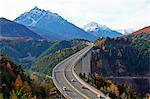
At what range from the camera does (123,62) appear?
10638 centimetres

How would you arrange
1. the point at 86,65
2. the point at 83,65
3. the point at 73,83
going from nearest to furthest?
the point at 73,83 < the point at 83,65 < the point at 86,65

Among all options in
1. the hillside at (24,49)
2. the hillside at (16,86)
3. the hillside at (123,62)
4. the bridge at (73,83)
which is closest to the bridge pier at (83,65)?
the bridge at (73,83)

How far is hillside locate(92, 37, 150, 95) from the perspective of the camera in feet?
330

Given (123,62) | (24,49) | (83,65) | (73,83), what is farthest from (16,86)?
(24,49)

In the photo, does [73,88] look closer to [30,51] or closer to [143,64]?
[143,64]

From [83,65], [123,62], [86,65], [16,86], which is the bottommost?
[16,86]

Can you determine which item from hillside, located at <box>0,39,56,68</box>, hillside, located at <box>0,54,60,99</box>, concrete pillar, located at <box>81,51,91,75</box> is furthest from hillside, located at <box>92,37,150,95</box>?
hillside, located at <box>0,54,60,99</box>

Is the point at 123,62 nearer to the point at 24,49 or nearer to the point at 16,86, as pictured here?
the point at 24,49

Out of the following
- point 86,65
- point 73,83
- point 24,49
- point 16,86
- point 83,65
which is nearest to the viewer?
point 16,86

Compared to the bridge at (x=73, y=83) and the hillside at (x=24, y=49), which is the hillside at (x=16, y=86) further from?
the hillside at (x=24, y=49)

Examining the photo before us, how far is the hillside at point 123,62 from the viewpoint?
101 metres

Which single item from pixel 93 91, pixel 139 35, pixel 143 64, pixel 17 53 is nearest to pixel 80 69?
pixel 93 91

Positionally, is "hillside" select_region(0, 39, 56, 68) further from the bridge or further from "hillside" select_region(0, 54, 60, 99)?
"hillside" select_region(0, 54, 60, 99)

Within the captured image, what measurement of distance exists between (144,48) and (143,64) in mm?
7418
